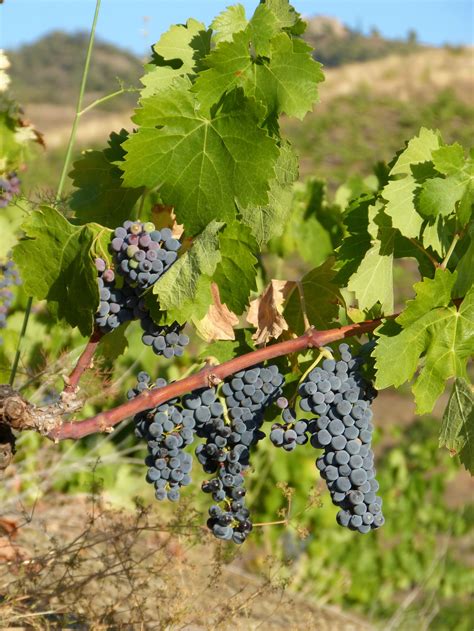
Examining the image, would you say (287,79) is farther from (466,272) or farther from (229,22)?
(466,272)

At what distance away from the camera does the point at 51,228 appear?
1.92 meters

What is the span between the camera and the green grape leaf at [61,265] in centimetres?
Answer: 188

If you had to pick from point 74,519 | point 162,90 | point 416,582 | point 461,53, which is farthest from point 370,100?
point 162,90

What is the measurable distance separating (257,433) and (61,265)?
1.97 feet

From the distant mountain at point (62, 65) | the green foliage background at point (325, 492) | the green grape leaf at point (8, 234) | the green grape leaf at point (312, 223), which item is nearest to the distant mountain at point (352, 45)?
the distant mountain at point (62, 65)

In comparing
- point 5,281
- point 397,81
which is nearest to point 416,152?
point 5,281

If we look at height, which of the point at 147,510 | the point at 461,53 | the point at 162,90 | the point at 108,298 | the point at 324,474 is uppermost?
the point at 461,53

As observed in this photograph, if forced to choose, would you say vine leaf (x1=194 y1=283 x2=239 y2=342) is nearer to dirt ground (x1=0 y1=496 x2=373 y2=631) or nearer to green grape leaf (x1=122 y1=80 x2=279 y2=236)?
green grape leaf (x1=122 y1=80 x2=279 y2=236)

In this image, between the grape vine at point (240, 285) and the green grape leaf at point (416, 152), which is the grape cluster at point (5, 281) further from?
the green grape leaf at point (416, 152)

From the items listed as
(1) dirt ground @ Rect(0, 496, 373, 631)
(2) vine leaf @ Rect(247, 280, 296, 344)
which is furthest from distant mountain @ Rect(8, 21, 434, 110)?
(2) vine leaf @ Rect(247, 280, 296, 344)

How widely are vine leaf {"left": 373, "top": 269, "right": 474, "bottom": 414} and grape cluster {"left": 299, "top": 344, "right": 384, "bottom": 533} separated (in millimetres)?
84

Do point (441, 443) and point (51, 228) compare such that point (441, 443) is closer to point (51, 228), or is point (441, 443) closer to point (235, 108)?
point (235, 108)

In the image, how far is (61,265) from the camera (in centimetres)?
196

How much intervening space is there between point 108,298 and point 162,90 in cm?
56
